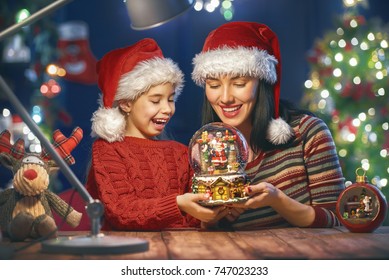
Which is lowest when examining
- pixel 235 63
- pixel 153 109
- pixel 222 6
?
pixel 153 109

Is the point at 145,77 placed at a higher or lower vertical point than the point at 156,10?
lower

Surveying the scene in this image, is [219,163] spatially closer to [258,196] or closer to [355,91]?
[258,196]

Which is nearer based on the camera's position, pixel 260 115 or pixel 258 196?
pixel 258 196

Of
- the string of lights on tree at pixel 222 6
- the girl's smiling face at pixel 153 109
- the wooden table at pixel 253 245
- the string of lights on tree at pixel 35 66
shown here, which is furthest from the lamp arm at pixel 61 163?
A: the string of lights on tree at pixel 222 6

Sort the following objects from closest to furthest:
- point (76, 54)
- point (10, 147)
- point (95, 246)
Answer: point (95, 246) → point (10, 147) → point (76, 54)

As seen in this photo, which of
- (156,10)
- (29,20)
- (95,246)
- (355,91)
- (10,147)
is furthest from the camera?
(355,91)

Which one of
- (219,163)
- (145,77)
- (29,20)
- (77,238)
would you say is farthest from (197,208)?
(29,20)

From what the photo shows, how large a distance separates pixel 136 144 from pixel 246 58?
0.41 meters

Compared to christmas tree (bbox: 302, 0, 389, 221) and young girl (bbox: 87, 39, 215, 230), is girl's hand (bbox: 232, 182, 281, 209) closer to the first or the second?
young girl (bbox: 87, 39, 215, 230)

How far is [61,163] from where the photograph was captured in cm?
172

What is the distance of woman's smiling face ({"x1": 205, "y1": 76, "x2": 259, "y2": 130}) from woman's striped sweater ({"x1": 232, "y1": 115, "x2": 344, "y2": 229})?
0.16 meters

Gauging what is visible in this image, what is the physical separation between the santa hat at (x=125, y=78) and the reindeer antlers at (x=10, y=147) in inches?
9.5

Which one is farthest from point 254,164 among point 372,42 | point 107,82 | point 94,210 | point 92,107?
point 92,107

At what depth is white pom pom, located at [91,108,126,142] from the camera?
7.38 feet
